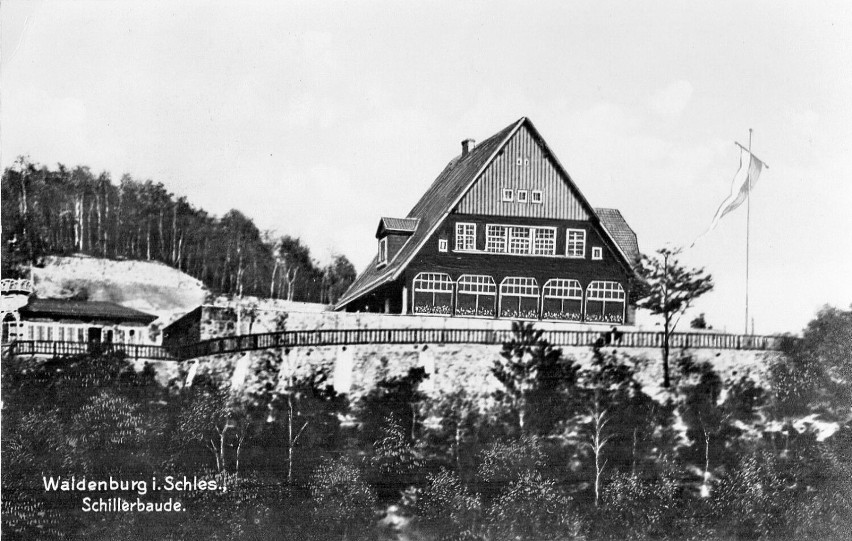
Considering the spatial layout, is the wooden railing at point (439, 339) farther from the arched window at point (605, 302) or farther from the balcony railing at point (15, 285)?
the balcony railing at point (15, 285)

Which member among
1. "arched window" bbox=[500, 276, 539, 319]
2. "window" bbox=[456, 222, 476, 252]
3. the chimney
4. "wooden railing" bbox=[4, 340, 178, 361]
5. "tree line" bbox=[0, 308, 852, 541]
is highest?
the chimney

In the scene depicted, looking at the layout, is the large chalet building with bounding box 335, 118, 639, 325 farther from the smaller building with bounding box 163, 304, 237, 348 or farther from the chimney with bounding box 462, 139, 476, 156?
the smaller building with bounding box 163, 304, 237, 348

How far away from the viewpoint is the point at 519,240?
886 centimetres

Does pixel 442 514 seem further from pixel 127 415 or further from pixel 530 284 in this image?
pixel 127 415

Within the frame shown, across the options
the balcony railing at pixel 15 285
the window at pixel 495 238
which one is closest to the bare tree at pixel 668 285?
the window at pixel 495 238

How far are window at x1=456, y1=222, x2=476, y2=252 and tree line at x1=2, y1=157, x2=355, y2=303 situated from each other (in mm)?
1019

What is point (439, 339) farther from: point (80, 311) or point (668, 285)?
point (80, 311)

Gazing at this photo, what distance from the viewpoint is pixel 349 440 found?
28.0 feet

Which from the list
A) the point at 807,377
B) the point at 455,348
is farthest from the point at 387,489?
the point at 807,377

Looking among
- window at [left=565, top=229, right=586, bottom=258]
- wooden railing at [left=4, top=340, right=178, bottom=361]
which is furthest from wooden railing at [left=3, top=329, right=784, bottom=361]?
window at [left=565, top=229, right=586, bottom=258]

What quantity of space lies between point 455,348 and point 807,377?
132 inches

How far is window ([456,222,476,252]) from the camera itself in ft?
28.9

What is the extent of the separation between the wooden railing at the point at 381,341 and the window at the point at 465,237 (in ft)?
2.44

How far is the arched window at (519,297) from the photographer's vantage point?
8820 millimetres
